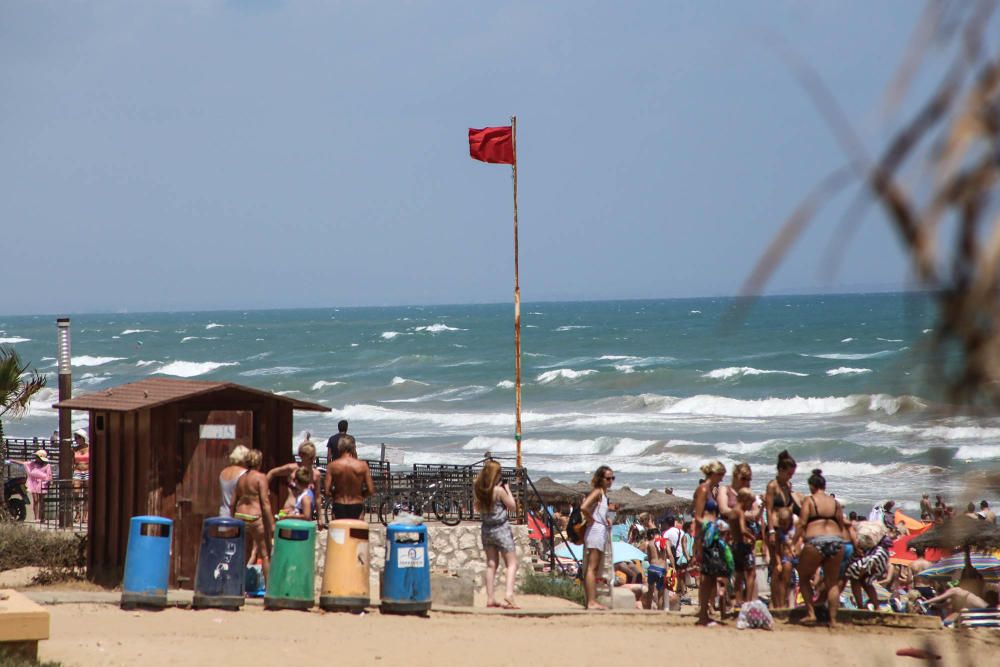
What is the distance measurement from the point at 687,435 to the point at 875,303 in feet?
352

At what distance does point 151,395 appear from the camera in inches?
435

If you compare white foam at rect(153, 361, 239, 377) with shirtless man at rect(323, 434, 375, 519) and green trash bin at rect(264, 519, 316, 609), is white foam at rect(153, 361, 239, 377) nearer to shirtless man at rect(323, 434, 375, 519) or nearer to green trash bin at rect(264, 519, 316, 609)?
shirtless man at rect(323, 434, 375, 519)

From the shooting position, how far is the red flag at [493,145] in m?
17.2

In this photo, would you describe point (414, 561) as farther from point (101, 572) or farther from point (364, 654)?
point (101, 572)

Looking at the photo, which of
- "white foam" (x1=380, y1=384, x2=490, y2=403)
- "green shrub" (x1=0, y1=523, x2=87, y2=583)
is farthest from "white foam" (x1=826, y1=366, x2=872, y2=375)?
"green shrub" (x1=0, y1=523, x2=87, y2=583)

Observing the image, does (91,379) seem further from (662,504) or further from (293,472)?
(293,472)

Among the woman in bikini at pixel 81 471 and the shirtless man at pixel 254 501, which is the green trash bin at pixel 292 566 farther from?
the woman in bikini at pixel 81 471

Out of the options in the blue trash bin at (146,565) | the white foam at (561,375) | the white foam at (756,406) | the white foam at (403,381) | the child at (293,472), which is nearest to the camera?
the blue trash bin at (146,565)

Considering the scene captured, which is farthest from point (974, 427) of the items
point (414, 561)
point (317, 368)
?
point (317, 368)

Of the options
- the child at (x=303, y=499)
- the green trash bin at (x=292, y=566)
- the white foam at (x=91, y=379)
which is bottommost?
the green trash bin at (x=292, y=566)

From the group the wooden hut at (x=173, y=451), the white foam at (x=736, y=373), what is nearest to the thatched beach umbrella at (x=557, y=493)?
A: the wooden hut at (x=173, y=451)

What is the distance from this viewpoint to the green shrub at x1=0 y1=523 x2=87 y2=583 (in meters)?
11.8

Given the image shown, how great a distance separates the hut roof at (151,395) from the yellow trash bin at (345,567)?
1.64 m

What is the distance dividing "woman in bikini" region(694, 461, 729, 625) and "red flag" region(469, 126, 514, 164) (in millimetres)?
8075
